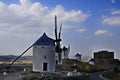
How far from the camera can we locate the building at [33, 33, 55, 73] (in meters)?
59.5

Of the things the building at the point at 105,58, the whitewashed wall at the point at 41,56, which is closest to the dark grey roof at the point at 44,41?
the whitewashed wall at the point at 41,56

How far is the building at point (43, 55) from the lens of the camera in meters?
59.5

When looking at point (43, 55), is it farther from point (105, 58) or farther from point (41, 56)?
point (105, 58)

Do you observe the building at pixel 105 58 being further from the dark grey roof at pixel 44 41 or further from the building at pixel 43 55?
the building at pixel 43 55

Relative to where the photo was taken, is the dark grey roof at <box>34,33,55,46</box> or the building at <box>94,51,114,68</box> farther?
the building at <box>94,51,114,68</box>

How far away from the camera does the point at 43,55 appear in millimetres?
59469

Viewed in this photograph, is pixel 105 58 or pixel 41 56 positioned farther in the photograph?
pixel 105 58

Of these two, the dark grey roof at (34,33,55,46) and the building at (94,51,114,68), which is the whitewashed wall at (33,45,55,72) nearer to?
the dark grey roof at (34,33,55,46)

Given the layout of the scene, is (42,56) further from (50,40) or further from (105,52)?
(105,52)

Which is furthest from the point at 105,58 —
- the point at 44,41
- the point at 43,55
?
the point at 43,55

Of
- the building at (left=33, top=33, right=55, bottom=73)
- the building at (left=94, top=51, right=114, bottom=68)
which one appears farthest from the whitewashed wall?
the building at (left=94, top=51, right=114, bottom=68)

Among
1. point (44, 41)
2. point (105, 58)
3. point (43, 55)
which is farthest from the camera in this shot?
point (105, 58)

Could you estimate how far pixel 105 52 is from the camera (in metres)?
122

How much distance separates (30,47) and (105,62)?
210 feet
